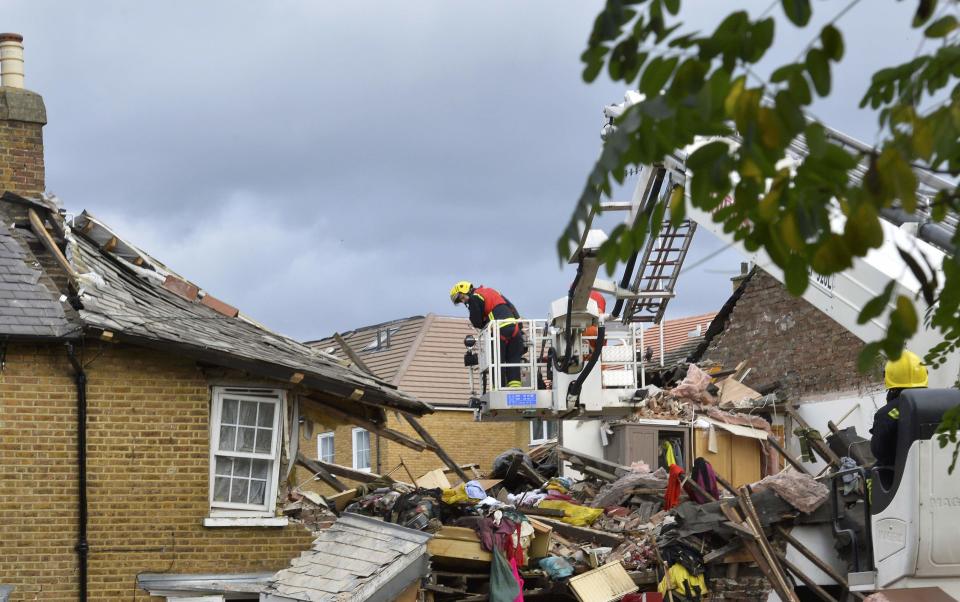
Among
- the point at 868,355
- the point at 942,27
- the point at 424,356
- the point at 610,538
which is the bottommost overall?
the point at 610,538

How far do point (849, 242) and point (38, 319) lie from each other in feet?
42.4

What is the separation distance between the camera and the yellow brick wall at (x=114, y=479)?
16.2 meters

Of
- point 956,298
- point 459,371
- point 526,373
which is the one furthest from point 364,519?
point 459,371

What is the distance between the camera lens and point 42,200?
59.4ft

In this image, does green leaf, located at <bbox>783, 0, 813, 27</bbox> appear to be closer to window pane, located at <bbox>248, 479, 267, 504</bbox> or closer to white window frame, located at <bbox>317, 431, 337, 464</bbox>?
window pane, located at <bbox>248, 479, 267, 504</bbox>

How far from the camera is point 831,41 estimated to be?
4.84 meters

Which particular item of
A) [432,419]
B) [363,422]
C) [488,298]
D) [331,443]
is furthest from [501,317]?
[331,443]

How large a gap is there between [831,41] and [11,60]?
1585 centimetres

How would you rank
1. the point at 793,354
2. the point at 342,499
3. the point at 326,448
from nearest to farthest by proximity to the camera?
the point at 342,499, the point at 793,354, the point at 326,448

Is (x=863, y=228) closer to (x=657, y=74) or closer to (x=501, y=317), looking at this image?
(x=657, y=74)

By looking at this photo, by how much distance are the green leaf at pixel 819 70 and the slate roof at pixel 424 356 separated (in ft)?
115

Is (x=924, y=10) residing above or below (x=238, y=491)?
above

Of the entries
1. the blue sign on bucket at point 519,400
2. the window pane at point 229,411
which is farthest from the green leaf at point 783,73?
the blue sign on bucket at point 519,400

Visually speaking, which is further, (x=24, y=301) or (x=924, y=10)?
(x=24, y=301)
